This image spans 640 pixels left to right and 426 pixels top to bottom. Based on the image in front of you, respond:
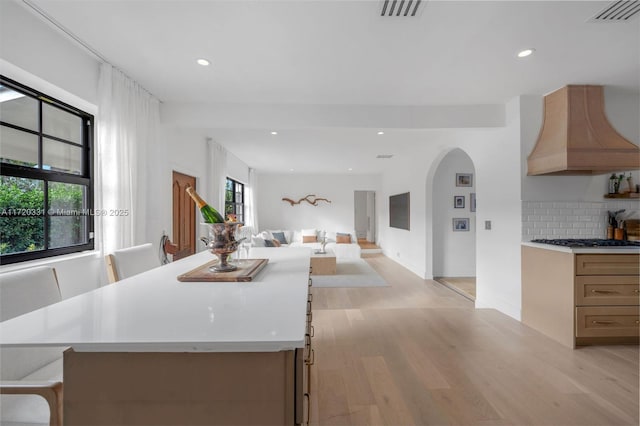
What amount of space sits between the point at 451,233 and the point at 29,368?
5558 millimetres

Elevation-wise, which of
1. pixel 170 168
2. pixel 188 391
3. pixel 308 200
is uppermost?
pixel 170 168

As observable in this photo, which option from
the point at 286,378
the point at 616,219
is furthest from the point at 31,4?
the point at 616,219

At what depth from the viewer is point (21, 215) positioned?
188 cm

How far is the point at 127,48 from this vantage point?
85.9 inches

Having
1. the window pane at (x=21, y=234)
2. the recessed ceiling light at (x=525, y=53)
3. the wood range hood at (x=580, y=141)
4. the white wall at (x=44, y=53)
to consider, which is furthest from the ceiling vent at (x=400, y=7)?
the window pane at (x=21, y=234)

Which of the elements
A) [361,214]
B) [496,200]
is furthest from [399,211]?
[361,214]

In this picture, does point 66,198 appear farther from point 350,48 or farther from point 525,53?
point 525,53

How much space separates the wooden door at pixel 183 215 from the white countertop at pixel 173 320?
273 cm

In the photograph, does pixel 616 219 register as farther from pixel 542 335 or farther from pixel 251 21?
pixel 251 21

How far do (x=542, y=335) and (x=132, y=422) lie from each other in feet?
10.9

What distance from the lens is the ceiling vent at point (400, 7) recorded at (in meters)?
1.68

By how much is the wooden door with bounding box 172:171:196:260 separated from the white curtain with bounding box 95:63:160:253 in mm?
966

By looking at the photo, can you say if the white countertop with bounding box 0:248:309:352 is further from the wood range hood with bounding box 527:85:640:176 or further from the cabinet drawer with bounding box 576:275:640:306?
the wood range hood with bounding box 527:85:640:176

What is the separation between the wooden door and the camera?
3799 millimetres
